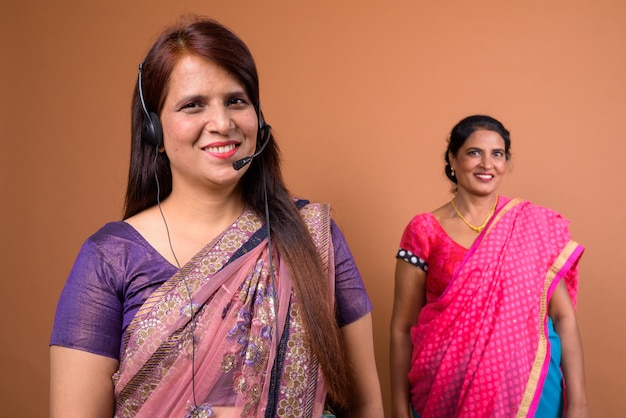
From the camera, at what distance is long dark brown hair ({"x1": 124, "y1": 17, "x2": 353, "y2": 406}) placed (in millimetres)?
1368

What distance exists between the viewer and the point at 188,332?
136cm

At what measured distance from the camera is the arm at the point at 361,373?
1.45m

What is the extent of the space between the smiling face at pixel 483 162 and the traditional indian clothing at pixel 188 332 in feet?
5.41

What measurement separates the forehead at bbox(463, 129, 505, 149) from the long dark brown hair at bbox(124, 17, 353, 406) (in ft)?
5.06

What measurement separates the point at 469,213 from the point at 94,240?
6.12 feet

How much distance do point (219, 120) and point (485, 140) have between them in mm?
1767

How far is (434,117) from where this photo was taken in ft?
10.6

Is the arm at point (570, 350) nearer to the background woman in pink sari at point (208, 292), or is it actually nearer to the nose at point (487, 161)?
the nose at point (487, 161)

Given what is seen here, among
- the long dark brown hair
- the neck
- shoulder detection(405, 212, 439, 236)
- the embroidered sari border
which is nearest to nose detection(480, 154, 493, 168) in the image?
shoulder detection(405, 212, 439, 236)

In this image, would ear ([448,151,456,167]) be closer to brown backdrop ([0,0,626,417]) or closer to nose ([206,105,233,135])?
brown backdrop ([0,0,626,417])

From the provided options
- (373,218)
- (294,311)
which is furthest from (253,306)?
(373,218)

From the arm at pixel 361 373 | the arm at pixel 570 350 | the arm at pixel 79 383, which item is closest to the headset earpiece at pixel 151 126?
the arm at pixel 79 383

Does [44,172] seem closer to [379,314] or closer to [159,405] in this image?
[379,314]

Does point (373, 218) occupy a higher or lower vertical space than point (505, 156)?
lower
